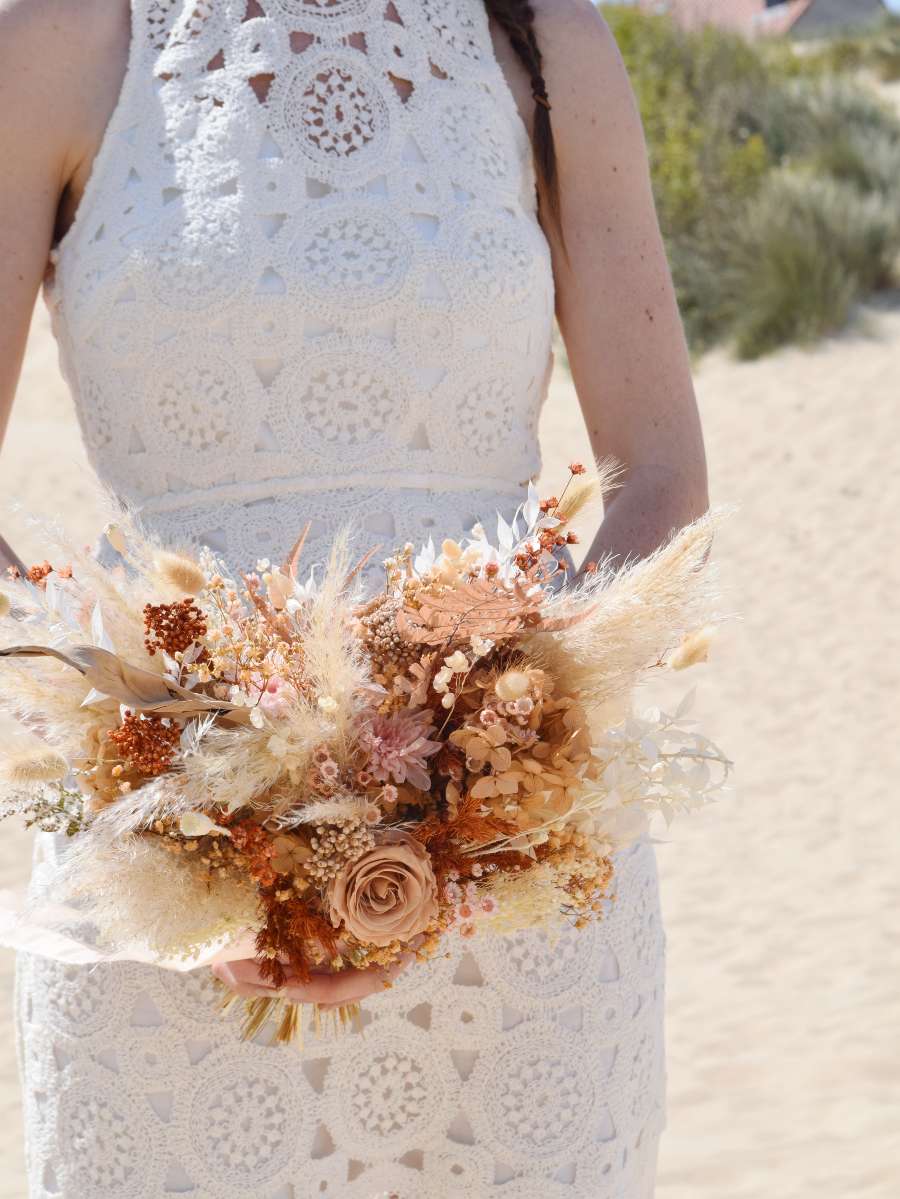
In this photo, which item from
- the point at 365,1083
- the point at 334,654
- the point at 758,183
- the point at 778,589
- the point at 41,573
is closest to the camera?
the point at 334,654

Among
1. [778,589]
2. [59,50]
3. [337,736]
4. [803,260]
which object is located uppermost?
[59,50]

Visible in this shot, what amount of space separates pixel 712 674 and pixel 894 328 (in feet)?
19.7

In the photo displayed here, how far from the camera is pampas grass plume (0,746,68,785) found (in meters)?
1.24

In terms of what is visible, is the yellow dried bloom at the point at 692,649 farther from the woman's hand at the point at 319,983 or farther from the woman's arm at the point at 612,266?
the woman's arm at the point at 612,266

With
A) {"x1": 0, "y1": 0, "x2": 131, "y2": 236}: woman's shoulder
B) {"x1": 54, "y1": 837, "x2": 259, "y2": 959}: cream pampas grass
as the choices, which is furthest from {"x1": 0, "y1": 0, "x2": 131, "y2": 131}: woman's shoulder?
{"x1": 54, "y1": 837, "x2": 259, "y2": 959}: cream pampas grass

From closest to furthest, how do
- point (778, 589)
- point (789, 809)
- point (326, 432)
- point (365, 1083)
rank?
1. point (365, 1083)
2. point (326, 432)
3. point (789, 809)
4. point (778, 589)

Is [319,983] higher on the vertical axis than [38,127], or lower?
lower

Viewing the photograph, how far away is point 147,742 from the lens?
1176 millimetres

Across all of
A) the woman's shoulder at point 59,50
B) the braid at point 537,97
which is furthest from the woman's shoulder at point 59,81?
the braid at point 537,97

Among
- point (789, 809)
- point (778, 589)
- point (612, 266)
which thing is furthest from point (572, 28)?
point (778, 589)

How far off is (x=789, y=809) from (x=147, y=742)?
7081mm

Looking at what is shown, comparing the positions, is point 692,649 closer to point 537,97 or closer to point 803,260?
point 537,97

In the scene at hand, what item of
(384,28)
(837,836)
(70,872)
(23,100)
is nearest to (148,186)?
(23,100)

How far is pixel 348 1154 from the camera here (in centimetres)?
158
